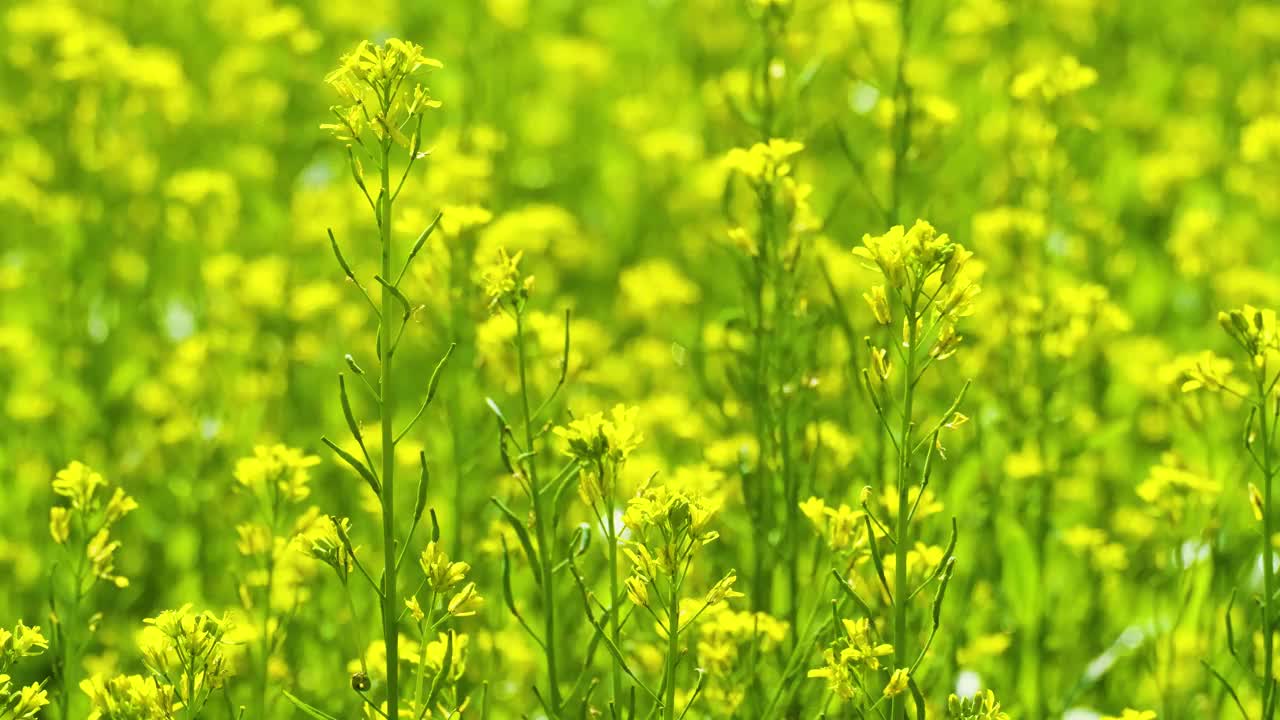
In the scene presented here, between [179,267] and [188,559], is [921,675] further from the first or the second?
[179,267]

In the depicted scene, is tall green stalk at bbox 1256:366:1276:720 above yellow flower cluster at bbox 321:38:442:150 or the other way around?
the other way around

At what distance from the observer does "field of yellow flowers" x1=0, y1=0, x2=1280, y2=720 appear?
9.53ft

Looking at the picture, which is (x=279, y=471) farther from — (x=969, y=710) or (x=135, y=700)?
(x=969, y=710)

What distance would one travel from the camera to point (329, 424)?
5574mm

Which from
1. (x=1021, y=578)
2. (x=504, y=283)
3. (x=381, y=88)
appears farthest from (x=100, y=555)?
(x=1021, y=578)

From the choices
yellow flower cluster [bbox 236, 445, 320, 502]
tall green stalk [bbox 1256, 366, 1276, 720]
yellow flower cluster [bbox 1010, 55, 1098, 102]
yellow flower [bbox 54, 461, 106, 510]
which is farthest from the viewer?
yellow flower cluster [bbox 1010, 55, 1098, 102]

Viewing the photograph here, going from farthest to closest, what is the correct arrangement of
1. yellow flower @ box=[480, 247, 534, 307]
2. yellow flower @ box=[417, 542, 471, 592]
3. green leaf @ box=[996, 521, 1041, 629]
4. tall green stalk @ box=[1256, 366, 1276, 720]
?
green leaf @ box=[996, 521, 1041, 629]
yellow flower @ box=[480, 247, 534, 307]
tall green stalk @ box=[1256, 366, 1276, 720]
yellow flower @ box=[417, 542, 471, 592]

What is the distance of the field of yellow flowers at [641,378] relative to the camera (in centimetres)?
291

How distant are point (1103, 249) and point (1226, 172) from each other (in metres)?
1.68

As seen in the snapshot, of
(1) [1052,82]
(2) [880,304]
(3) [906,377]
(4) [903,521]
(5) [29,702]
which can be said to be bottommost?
(5) [29,702]

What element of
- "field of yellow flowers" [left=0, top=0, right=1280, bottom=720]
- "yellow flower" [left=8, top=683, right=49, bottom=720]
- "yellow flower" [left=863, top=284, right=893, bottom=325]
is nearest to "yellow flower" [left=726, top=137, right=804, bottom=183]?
"field of yellow flowers" [left=0, top=0, right=1280, bottom=720]

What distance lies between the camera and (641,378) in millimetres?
5465

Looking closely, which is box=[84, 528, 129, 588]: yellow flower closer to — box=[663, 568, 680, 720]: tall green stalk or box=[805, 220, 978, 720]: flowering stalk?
box=[663, 568, 680, 720]: tall green stalk

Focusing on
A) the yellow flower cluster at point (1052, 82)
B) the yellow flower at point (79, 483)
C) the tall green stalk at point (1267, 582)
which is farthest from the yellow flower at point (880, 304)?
the yellow flower cluster at point (1052, 82)
